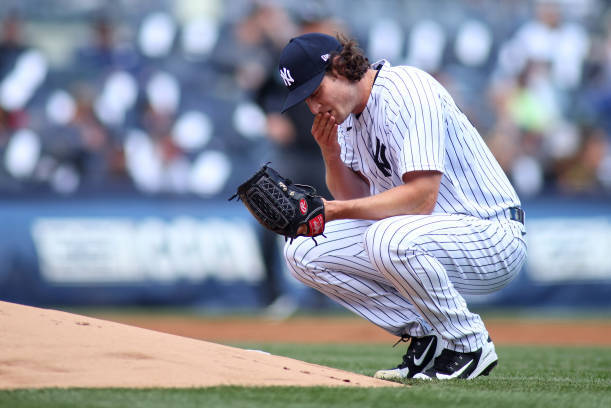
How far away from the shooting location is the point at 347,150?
14.5ft

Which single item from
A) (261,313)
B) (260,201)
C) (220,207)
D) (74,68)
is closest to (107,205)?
(220,207)

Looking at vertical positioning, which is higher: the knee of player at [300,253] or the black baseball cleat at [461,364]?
the knee of player at [300,253]

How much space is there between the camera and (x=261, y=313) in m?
9.63

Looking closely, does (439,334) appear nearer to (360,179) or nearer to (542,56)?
(360,179)

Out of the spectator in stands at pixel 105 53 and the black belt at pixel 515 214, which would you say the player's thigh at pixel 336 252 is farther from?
the spectator in stands at pixel 105 53

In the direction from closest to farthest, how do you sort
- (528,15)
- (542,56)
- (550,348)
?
1. (550,348)
2. (542,56)
3. (528,15)

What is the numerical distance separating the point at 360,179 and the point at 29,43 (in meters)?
8.36

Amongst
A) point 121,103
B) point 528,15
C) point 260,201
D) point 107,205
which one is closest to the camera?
point 260,201

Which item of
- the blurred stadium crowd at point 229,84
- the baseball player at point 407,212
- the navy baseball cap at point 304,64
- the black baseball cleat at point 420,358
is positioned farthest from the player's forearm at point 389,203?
the blurred stadium crowd at point 229,84

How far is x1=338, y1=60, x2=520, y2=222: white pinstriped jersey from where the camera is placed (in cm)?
386

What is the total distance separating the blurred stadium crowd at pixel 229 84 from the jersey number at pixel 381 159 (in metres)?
4.29

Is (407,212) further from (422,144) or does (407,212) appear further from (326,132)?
(326,132)

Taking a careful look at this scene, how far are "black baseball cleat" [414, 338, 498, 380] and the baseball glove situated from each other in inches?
32.1

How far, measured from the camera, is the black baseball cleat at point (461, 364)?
398 centimetres
